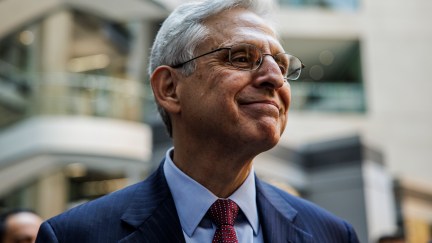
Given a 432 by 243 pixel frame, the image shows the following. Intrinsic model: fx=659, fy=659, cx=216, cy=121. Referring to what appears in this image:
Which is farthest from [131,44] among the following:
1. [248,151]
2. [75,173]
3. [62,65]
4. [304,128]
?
[248,151]

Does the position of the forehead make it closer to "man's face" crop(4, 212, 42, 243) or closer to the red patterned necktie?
the red patterned necktie

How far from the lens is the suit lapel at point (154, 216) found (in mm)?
1896

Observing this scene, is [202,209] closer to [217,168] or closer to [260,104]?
[217,168]

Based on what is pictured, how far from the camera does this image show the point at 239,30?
204 centimetres

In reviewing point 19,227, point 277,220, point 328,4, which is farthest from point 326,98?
point 277,220

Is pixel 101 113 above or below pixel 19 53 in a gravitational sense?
below

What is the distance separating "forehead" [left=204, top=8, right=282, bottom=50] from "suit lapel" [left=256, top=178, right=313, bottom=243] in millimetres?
456

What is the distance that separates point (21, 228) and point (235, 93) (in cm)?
249

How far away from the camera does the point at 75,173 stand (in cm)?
1527

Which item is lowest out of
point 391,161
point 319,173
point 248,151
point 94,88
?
point 391,161

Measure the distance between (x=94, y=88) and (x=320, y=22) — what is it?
7.60 m

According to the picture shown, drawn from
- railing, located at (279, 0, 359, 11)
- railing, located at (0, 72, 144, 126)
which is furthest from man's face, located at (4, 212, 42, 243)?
railing, located at (279, 0, 359, 11)

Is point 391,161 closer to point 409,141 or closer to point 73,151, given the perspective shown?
point 409,141

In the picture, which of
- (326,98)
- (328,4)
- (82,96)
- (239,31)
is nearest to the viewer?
(239,31)
